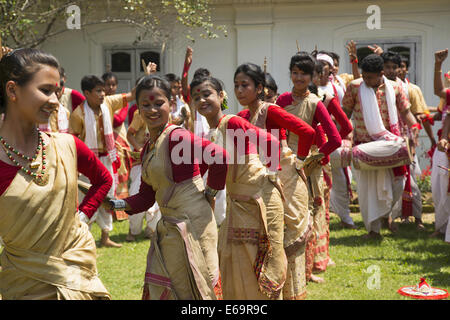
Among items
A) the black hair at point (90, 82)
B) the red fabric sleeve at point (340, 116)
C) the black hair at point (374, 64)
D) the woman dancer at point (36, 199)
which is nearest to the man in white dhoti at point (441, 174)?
the black hair at point (374, 64)

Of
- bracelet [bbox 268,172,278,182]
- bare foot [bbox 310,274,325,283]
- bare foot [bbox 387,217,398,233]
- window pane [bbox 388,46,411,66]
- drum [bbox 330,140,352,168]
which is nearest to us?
A: bracelet [bbox 268,172,278,182]

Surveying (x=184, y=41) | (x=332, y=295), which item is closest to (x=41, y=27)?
(x=184, y=41)

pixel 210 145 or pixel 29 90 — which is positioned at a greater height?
pixel 29 90

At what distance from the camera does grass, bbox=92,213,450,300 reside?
18.7ft

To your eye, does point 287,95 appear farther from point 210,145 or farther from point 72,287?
point 72,287

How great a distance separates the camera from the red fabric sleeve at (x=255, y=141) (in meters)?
4.28

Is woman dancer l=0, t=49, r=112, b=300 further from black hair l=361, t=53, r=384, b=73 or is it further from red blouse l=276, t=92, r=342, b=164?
black hair l=361, t=53, r=384, b=73

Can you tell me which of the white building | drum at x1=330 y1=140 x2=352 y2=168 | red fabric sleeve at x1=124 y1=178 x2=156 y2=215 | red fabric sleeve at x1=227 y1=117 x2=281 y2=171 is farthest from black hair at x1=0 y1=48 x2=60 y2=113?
the white building

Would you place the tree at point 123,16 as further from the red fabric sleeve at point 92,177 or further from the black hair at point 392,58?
the red fabric sleeve at point 92,177

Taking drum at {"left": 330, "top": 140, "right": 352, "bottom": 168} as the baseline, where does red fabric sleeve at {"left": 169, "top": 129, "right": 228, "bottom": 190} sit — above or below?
above

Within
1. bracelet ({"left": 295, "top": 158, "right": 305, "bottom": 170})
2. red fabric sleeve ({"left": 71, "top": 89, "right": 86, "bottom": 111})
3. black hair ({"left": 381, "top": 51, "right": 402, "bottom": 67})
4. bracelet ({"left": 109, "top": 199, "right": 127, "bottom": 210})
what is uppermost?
black hair ({"left": 381, "top": 51, "right": 402, "bottom": 67})

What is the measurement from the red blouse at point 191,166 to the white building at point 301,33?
31.3 feet

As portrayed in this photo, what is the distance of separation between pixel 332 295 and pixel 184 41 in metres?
8.64

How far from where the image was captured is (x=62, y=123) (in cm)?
730
